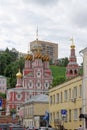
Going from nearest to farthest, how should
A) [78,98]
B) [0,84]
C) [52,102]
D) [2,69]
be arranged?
[78,98]
[52,102]
[0,84]
[2,69]

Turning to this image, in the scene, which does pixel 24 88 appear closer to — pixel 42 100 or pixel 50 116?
pixel 42 100

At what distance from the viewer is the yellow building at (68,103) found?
44844 mm

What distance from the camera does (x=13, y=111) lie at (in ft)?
391

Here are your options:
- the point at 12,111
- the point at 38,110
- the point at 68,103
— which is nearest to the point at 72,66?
the point at 12,111

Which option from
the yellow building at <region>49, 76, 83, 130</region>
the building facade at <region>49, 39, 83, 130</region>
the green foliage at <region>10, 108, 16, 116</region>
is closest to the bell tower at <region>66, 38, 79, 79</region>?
the green foliage at <region>10, 108, 16, 116</region>

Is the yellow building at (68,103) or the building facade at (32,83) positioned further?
the building facade at (32,83)

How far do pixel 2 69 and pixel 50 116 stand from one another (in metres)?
142

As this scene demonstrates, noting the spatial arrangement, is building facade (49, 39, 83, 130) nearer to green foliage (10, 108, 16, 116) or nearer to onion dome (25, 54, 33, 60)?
green foliage (10, 108, 16, 116)

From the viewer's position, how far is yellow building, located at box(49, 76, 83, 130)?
44844 mm

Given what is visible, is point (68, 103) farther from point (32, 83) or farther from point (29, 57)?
point (29, 57)

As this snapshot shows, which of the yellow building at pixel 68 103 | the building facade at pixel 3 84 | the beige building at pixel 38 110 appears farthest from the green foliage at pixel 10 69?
the yellow building at pixel 68 103

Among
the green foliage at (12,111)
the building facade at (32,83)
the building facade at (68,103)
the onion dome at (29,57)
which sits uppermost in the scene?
the onion dome at (29,57)

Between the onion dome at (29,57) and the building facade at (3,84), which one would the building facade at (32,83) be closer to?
the onion dome at (29,57)

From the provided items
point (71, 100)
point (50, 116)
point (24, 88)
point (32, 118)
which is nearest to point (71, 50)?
point (24, 88)
